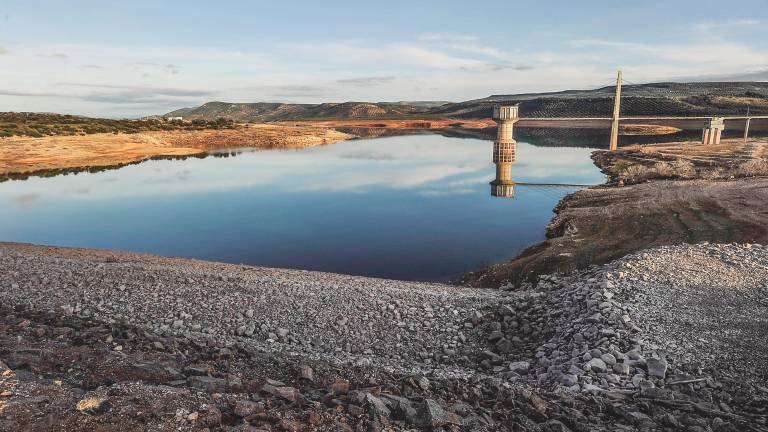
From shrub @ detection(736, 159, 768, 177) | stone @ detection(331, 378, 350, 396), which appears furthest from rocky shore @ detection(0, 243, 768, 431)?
shrub @ detection(736, 159, 768, 177)

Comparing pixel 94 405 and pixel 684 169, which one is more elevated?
pixel 94 405

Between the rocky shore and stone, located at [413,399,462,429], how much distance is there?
23mm

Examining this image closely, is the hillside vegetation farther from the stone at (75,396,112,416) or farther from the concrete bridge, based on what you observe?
the stone at (75,396,112,416)

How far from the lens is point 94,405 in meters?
6.10

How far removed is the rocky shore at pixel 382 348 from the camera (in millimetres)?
6566

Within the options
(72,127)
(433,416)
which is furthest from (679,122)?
(433,416)

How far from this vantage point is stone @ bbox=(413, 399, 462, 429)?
646 centimetres

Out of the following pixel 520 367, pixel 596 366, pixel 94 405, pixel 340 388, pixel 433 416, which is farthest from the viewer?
pixel 520 367

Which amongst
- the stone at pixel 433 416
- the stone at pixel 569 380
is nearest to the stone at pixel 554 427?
the stone at pixel 433 416

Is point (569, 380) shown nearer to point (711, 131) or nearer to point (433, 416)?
point (433, 416)

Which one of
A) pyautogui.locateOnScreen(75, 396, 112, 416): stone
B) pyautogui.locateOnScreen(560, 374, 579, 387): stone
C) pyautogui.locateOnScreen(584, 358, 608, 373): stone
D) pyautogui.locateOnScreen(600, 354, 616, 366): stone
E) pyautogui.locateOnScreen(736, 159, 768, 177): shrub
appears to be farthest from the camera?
pyautogui.locateOnScreen(736, 159, 768, 177): shrub

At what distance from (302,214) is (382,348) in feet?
76.2

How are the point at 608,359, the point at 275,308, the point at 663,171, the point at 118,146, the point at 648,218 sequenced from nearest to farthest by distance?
the point at 608,359, the point at 275,308, the point at 648,218, the point at 663,171, the point at 118,146

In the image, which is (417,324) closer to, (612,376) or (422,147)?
(612,376)
